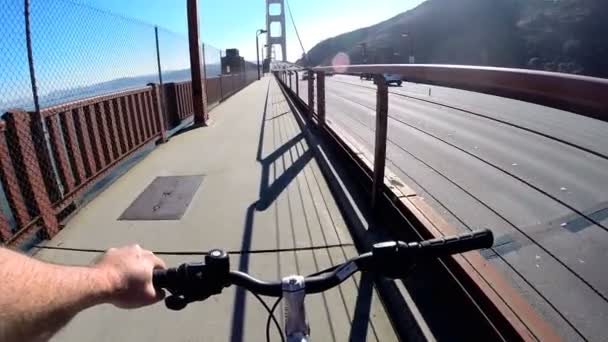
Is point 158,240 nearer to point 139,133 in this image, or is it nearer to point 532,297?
point 532,297

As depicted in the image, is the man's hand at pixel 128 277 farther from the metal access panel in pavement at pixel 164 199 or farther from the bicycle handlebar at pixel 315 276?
the metal access panel in pavement at pixel 164 199

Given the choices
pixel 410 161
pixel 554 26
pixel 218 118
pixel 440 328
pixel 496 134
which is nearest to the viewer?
pixel 440 328

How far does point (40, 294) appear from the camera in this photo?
0.81m

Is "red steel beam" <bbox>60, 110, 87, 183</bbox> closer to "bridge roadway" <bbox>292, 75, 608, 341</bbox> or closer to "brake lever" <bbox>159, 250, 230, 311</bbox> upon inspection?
"bridge roadway" <bbox>292, 75, 608, 341</bbox>

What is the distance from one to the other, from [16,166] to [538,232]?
15.4ft

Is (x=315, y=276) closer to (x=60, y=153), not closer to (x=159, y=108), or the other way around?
(x=60, y=153)

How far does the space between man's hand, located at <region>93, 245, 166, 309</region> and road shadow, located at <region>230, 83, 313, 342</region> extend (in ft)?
3.88

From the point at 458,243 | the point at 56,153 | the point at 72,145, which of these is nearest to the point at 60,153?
the point at 56,153

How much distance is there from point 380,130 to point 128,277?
233 centimetres

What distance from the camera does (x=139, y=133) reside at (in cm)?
617

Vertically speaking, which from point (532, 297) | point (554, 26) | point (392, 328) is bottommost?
point (532, 297)

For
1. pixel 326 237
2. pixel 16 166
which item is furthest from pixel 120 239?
pixel 326 237

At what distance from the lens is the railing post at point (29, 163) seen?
3078 mm

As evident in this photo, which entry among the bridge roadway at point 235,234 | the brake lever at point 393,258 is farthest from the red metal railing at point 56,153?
the brake lever at point 393,258
